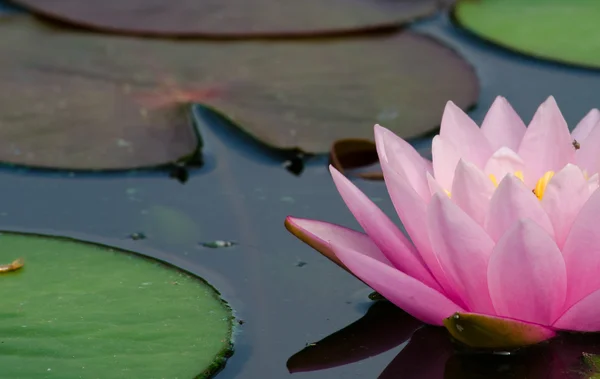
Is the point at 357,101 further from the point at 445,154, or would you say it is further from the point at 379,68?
the point at 445,154

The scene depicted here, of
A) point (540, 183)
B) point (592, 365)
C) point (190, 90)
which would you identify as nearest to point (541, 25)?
point (190, 90)

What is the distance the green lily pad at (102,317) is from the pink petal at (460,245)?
0.34m

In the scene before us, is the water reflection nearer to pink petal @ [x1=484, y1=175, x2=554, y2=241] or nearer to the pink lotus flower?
the pink lotus flower

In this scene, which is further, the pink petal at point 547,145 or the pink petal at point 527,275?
the pink petal at point 547,145

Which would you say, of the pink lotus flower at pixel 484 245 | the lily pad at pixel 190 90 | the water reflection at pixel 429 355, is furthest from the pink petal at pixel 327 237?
the lily pad at pixel 190 90

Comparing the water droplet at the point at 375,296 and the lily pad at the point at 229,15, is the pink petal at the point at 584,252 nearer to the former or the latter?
the water droplet at the point at 375,296

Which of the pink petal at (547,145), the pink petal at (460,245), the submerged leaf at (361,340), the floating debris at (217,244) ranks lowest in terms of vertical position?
the floating debris at (217,244)

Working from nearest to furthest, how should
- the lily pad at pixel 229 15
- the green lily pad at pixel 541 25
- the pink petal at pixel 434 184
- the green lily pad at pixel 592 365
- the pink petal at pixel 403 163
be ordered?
the green lily pad at pixel 592 365
the pink petal at pixel 434 184
the pink petal at pixel 403 163
the green lily pad at pixel 541 25
the lily pad at pixel 229 15

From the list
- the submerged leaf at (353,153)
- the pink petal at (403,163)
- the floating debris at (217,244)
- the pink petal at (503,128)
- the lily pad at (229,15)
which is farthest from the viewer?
the lily pad at (229,15)

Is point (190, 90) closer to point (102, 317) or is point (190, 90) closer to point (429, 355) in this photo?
point (102, 317)

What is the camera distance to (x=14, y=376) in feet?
3.92

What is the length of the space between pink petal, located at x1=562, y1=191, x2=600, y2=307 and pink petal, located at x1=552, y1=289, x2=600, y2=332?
25 mm

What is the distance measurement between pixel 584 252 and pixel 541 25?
1.54 m

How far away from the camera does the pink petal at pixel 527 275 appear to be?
1176 mm
